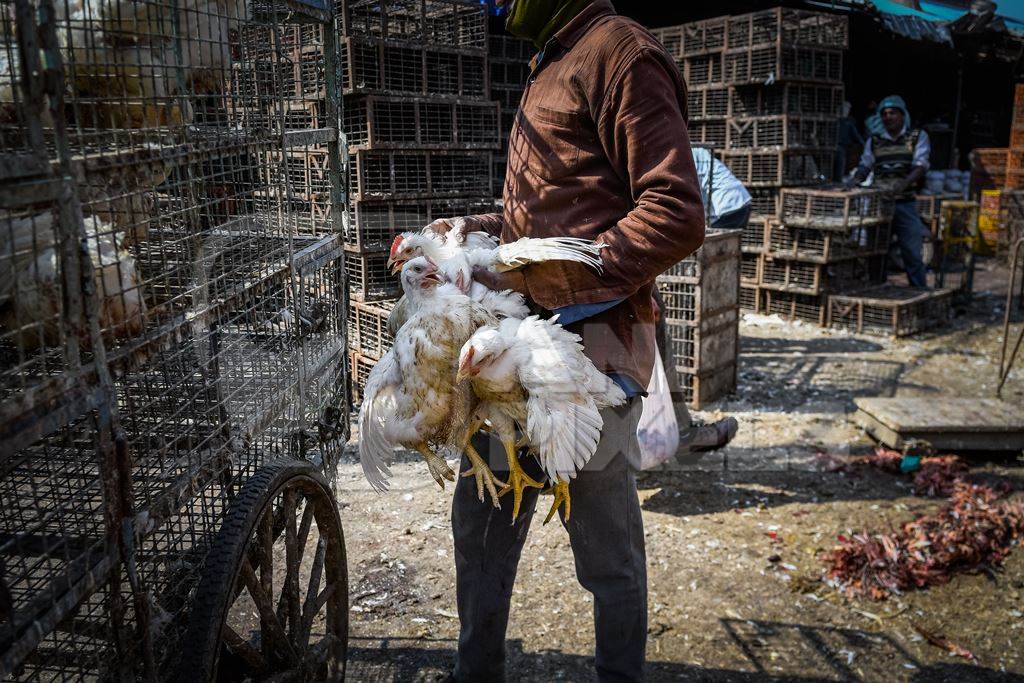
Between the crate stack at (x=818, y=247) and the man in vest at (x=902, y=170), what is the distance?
350 mm

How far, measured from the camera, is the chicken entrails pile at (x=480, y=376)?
1.93 meters

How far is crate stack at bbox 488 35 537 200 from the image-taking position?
7.95m

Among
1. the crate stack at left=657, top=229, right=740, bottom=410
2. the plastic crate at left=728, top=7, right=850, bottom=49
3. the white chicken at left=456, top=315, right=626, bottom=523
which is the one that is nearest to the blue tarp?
the plastic crate at left=728, top=7, right=850, bottom=49

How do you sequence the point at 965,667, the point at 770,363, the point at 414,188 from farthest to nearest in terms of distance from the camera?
1. the point at 770,363
2. the point at 414,188
3. the point at 965,667

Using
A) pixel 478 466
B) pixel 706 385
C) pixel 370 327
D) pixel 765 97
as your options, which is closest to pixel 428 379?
pixel 478 466

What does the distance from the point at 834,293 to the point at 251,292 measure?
757 cm

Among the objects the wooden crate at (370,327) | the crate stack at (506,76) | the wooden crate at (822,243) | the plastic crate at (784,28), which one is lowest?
the wooden crate at (370,327)

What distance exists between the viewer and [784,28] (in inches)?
322

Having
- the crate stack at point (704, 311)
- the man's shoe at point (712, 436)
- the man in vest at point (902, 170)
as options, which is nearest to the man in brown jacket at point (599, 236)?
the man's shoe at point (712, 436)

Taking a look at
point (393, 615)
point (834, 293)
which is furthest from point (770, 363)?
point (393, 615)

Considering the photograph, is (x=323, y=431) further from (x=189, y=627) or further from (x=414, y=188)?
(x=414, y=188)

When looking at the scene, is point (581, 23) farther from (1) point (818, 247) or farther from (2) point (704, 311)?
(1) point (818, 247)

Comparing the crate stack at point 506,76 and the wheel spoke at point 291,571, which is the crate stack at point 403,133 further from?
the wheel spoke at point 291,571

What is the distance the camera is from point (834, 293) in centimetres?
834
